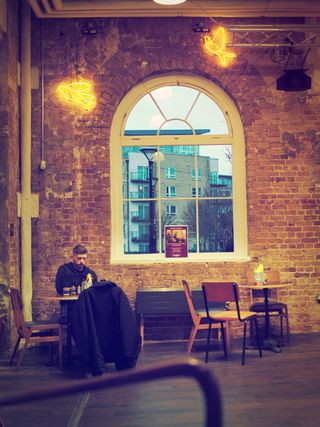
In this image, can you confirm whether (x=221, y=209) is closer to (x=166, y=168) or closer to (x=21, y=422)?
(x=166, y=168)

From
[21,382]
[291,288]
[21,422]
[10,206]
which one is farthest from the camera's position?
[291,288]

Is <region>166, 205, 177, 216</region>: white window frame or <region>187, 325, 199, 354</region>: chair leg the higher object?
<region>166, 205, 177, 216</region>: white window frame

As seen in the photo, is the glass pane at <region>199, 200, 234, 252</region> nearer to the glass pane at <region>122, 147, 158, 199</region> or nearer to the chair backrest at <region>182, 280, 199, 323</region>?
the glass pane at <region>122, 147, 158, 199</region>

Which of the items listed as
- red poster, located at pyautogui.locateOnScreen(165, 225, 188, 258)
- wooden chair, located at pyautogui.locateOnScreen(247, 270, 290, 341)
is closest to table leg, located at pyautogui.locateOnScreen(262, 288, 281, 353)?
wooden chair, located at pyautogui.locateOnScreen(247, 270, 290, 341)

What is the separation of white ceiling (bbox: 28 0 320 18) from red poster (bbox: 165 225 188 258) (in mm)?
2777

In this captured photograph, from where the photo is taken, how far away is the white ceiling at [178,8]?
25.5 ft

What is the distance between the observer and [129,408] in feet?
15.1

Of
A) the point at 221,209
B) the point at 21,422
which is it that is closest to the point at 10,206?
the point at 221,209

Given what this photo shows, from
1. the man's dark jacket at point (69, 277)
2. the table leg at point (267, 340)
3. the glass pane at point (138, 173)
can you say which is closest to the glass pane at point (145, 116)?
the glass pane at point (138, 173)

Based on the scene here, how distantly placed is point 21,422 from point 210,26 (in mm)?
5717

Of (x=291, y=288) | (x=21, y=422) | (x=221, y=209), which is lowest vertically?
(x=21, y=422)

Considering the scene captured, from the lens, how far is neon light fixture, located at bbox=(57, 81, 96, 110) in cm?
804

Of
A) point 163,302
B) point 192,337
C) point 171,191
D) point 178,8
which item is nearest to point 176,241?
point 171,191

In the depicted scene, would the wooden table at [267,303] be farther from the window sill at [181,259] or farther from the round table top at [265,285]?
the window sill at [181,259]
